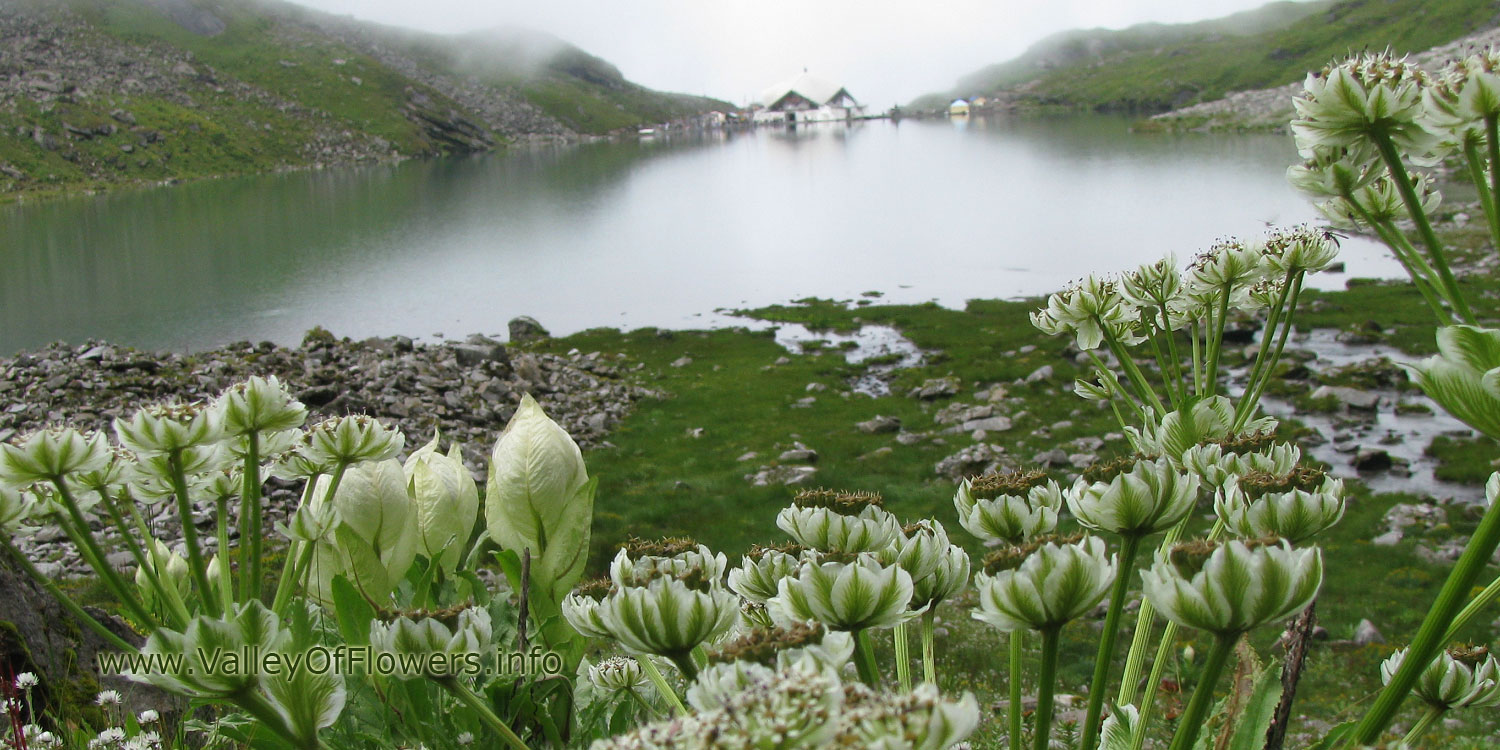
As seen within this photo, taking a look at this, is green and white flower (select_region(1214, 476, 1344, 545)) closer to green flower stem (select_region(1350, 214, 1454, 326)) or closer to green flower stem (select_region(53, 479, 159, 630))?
green flower stem (select_region(1350, 214, 1454, 326))

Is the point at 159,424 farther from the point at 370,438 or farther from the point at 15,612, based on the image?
the point at 15,612

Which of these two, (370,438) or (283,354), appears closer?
(370,438)

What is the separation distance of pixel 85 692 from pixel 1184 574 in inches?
186

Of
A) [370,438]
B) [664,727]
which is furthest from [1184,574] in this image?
[370,438]

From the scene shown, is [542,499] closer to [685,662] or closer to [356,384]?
[685,662]

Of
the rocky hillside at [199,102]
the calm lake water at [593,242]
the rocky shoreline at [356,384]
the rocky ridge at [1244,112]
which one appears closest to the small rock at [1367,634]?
the rocky shoreline at [356,384]

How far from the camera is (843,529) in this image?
1.43 meters

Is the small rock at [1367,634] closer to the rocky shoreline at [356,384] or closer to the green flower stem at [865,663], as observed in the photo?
the green flower stem at [865,663]

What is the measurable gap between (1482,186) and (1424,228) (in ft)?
0.34

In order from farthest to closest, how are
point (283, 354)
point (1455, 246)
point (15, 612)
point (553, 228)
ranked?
point (553, 228)
point (1455, 246)
point (283, 354)
point (15, 612)

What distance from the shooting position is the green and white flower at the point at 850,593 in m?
1.17

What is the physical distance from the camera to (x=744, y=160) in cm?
12769

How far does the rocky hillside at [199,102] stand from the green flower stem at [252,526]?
10932 centimetres

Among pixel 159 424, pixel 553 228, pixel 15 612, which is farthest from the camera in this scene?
pixel 553 228
